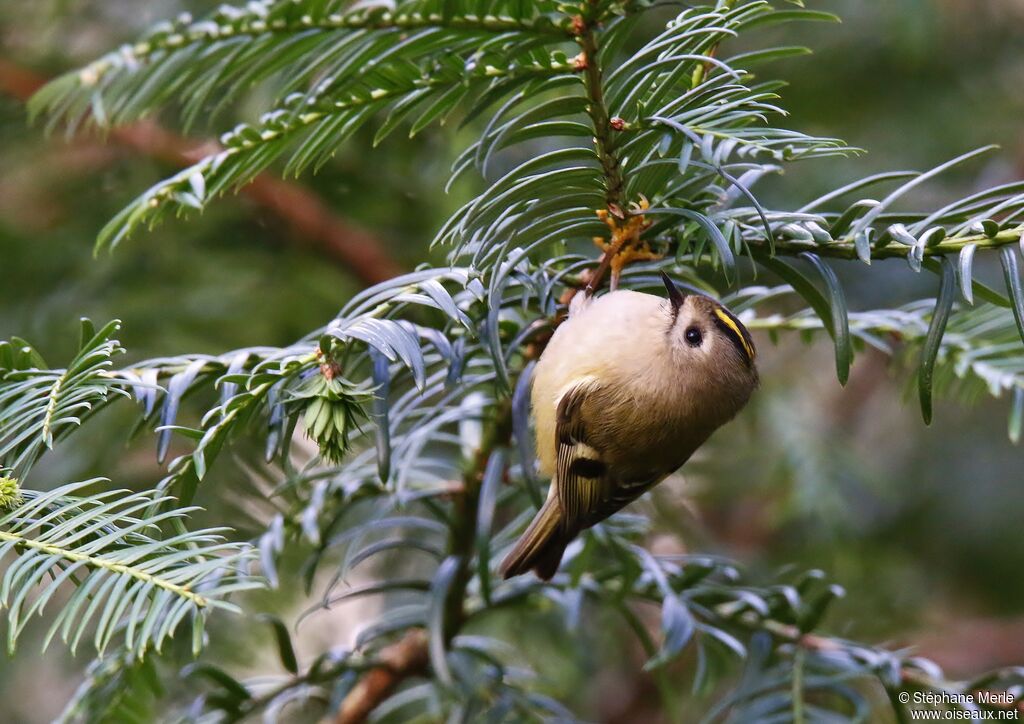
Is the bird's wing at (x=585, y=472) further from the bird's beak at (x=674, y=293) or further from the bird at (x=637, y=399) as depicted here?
the bird's beak at (x=674, y=293)

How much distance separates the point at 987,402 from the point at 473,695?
6.33 ft

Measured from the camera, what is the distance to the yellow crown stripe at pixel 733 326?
93cm

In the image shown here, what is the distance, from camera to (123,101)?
0.97 metres

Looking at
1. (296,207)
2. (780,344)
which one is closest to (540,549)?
(296,207)

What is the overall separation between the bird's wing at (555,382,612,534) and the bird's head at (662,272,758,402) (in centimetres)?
11

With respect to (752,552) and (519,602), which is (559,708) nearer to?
(519,602)

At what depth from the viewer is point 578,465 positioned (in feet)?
3.51

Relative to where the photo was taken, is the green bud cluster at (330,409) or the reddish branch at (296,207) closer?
A: the green bud cluster at (330,409)

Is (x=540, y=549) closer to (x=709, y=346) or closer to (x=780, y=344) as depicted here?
(x=709, y=346)

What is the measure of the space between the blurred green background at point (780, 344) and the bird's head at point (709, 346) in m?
0.37

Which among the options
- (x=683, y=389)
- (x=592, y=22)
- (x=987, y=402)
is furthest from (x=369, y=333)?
(x=987, y=402)

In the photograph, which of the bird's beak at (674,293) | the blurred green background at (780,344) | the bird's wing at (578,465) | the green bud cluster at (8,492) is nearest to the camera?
the green bud cluster at (8,492)

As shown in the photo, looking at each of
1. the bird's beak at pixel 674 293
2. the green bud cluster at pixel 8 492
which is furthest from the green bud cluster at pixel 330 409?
the bird's beak at pixel 674 293

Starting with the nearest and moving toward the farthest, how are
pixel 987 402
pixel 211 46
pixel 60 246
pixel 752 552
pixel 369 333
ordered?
pixel 369 333
pixel 211 46
pixel 60 246
pixel 752 552
pixel 987 402
